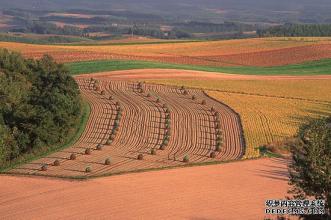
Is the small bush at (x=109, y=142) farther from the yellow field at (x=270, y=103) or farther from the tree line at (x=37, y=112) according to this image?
the yellow field at (x=270, y=103)

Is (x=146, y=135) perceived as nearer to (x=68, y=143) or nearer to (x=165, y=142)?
→ (x=165, y=142)

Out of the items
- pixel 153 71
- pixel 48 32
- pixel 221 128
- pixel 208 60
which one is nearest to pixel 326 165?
pixel 221 128

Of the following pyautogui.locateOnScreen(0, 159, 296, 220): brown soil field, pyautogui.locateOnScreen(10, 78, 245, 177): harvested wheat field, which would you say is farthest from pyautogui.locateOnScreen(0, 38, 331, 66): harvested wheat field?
pyautogui.locateOnScreen(0, 159, 296, 220): brown soil field

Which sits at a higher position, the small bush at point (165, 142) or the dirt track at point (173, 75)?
the dirt track at point (173, 75)

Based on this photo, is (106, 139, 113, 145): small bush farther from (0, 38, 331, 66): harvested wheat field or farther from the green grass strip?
(0, 38, 331, 66): harvested wheat field

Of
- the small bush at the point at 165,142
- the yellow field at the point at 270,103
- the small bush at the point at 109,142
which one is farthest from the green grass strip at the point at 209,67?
the small bush at the point at 165,142

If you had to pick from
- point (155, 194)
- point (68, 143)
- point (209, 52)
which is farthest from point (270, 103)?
point (209, 52)
